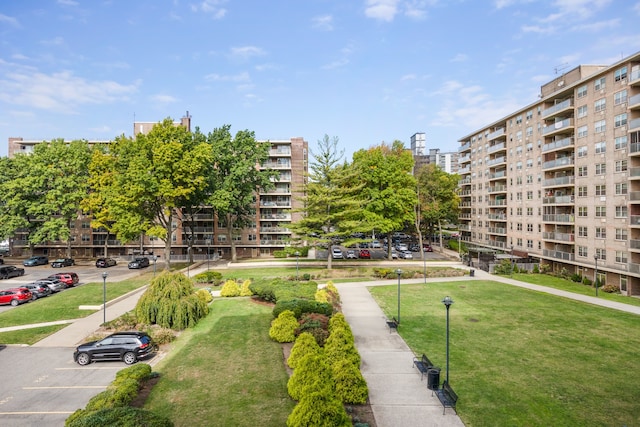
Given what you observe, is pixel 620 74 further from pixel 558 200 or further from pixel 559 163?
pixel 558 200

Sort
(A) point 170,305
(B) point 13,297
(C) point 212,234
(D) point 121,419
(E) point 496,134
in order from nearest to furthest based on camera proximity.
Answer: (D) point 121,419 < (A) point 170,305 < (B) point 13,297 < (C) point 212,234 < (E) point 496,134

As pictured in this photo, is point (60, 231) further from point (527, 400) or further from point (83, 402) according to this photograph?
point (527, 400)

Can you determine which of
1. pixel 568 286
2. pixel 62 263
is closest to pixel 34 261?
pixel 62 263

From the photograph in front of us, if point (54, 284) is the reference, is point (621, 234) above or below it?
above

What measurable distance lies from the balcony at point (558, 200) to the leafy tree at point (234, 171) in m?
37.0

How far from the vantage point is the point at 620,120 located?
37.8 meters

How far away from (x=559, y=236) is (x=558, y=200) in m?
4.55

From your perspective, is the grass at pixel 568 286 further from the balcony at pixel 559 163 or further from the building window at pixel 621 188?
the balcony at pixel 559 163

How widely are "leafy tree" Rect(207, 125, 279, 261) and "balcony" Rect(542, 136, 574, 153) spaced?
36.9 metres

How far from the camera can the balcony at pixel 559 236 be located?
4544 centimetres

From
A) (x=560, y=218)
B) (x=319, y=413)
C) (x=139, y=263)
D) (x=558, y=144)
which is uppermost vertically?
(x=558, y=144)

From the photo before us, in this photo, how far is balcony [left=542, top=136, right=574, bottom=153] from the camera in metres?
45.7

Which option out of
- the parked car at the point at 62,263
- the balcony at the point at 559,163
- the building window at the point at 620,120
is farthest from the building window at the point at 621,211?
the parked car at the point at 62,263

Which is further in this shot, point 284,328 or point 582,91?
point 582,91
